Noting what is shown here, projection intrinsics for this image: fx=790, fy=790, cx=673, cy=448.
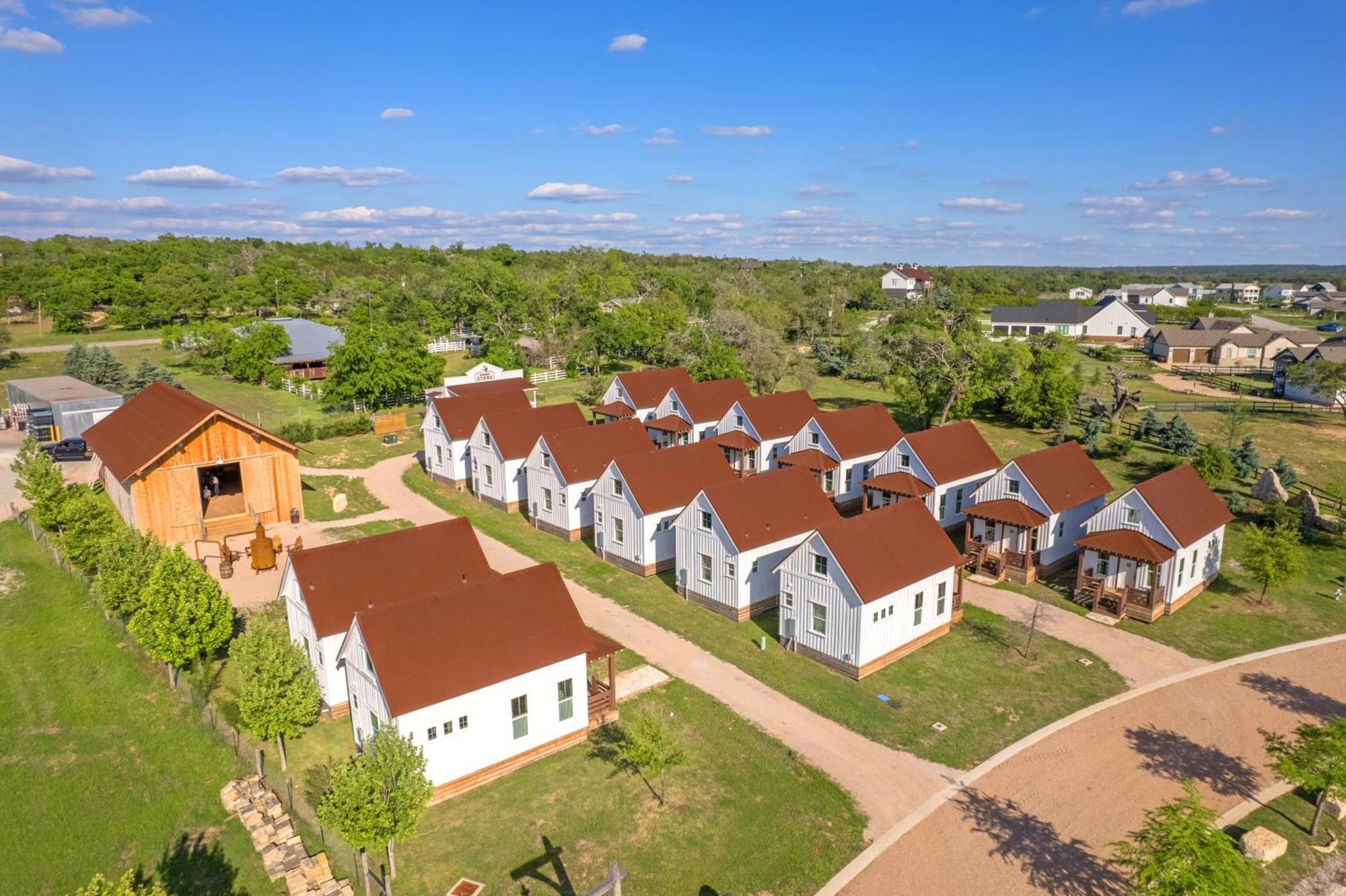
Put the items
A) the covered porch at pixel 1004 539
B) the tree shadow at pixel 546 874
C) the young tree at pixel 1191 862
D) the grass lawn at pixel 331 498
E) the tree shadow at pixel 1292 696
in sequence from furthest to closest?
the grass lawn at pixel 331 498, the covered porch at pixel 1004 539, the tree shadow at pixel 1292 696, the tree shadow at pixel 546 874, the young tree at pixel 1191 862

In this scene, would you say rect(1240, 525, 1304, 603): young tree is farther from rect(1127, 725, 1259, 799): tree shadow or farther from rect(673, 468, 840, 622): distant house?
rect(673, 468, 840, 622): distant house

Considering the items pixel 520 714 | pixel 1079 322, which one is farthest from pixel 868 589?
pixel 1079 322

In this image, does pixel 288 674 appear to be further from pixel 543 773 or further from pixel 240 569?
pixel 240 569

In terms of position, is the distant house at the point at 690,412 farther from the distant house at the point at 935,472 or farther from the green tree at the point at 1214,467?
the green tree at the point at 1214,467

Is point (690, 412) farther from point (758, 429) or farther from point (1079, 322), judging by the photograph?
point (1079, 322)

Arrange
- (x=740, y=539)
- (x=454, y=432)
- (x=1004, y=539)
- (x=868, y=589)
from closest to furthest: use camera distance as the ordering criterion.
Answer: (x=868, y=589)
(x=740, y=539)
(x=1004, y=539)
(x=454, y=432)

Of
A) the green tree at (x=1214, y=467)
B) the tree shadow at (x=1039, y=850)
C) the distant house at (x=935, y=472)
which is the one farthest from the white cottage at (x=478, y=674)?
the green tree at (x=1214, y=467)

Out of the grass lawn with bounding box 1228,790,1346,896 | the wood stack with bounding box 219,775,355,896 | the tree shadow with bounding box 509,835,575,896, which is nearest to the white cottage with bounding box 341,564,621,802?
the wood stack with bounding box 219,775,355,896
